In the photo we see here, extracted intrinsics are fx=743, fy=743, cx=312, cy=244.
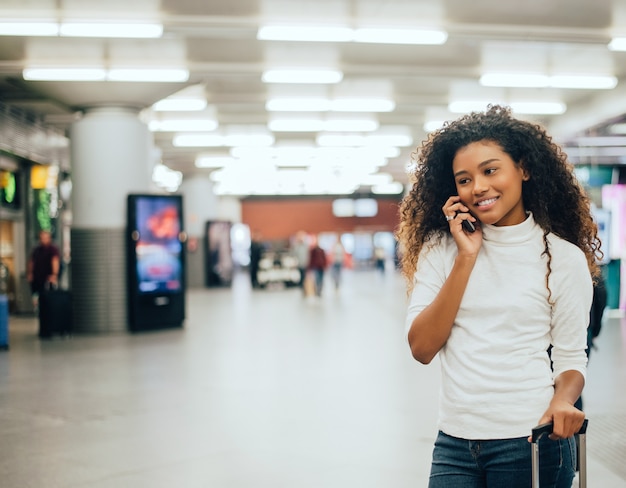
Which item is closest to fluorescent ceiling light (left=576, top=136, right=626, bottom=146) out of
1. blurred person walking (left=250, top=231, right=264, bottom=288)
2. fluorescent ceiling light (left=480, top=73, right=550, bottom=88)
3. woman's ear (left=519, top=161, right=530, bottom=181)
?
fluorescent ceiling light (left=480, top=73, right=550, bottom=88)

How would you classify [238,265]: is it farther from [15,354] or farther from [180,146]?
[15,354]

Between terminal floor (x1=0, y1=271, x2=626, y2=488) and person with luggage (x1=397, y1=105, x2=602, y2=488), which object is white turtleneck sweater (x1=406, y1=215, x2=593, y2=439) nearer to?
person with luggage (x1=397, y1=105, x2=602, y2=488)

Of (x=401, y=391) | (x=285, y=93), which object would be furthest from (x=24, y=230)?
Answer: (x=401, y=391)

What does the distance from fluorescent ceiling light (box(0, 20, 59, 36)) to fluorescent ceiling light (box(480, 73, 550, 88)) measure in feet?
22.9

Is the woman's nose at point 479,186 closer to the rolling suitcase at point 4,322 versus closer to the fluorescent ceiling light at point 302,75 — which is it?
the rolling suitcase at point 4,322

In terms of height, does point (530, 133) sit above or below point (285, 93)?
below

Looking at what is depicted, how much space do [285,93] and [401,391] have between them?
27.6ft

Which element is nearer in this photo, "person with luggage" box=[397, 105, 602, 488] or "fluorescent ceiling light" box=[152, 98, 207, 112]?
"person with luggage" box=[397, 105, 602, 488]

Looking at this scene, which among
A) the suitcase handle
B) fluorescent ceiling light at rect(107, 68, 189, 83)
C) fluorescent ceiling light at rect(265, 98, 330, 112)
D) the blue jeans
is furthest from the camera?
fluorescent ceiling light at rect(265, 98, 330, 112)

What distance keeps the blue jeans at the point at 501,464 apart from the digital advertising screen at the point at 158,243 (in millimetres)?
11324

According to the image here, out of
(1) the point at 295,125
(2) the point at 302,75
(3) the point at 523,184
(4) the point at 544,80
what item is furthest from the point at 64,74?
(3) the point at 523,184

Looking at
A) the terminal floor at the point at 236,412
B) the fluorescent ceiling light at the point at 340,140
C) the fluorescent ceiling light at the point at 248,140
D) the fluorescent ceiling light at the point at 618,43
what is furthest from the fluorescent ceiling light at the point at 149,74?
the fluorescent ceiling light at the point at 340,140

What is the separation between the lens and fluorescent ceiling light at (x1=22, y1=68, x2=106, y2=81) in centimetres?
1093

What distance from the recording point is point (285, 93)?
14000 mm
